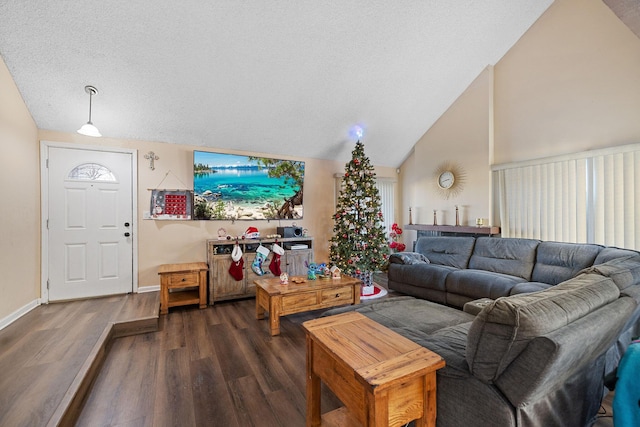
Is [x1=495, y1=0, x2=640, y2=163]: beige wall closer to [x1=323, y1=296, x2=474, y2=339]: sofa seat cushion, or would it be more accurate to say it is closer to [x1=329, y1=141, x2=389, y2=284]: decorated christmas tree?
[x1=329, y1=141, x2=389, y2=284]: decorated christmas tree

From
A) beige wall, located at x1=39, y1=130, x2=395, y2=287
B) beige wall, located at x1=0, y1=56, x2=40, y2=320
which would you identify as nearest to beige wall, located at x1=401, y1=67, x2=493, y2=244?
beige wall, located at x1=39, y1=130, x2=395, y2=287

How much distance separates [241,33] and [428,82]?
2.85 meters

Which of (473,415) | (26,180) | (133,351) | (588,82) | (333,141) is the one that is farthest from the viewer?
(333,141)

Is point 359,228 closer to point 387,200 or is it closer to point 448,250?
point 448,250

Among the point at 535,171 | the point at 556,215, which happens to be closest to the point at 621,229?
the point at 556,215

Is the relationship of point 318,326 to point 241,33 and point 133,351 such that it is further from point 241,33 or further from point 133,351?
point 241,33

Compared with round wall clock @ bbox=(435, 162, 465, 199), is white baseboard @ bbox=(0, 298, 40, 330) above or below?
below

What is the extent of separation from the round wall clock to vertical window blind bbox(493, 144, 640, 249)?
57 centimetres

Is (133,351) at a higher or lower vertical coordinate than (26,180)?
lower

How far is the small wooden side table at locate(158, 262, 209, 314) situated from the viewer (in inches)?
132

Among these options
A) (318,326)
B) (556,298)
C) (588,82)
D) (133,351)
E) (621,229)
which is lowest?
(133,351)

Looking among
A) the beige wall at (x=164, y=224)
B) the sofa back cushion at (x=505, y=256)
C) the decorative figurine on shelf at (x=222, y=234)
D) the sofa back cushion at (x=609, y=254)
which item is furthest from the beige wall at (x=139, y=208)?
the sofa back cushion at (x=609, y=254)

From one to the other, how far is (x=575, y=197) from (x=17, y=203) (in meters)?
6.55

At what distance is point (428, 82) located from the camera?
4184 mm
